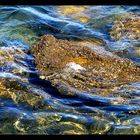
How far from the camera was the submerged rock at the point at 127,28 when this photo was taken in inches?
321

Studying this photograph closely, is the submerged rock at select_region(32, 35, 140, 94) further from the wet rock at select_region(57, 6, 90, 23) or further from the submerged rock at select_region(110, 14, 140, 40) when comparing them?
the wet rock at select_region(57, 6, 90, 23)

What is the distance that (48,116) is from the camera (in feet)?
13.4

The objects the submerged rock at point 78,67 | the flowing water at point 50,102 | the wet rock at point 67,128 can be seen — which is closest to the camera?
the wet rock at point 67,128

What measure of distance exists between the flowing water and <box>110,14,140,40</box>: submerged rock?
297mm

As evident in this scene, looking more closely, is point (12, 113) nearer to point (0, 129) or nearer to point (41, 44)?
point (0, 129)

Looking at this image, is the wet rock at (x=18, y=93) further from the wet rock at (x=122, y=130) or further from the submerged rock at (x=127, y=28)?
the submerged rock at (x=127, y=28)

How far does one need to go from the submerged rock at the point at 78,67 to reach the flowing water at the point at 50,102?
174mm

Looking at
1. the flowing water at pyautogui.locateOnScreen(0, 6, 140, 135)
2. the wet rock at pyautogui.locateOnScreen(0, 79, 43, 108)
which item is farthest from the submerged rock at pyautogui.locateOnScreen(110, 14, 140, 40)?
the wet rock at pyautogui.locateOnScreen(0, 79, 43, 108)

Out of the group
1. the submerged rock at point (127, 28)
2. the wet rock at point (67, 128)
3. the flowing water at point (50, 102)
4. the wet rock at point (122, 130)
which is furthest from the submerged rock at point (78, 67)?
the submerged rock at point (127, 28)

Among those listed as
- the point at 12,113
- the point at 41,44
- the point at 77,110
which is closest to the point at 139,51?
the point at 41,44

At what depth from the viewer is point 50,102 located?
179 inches

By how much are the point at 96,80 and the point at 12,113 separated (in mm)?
1643

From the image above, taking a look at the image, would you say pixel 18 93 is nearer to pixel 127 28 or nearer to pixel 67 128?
pixel 67 128

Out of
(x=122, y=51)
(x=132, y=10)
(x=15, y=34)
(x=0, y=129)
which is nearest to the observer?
(x=0, y=129)
